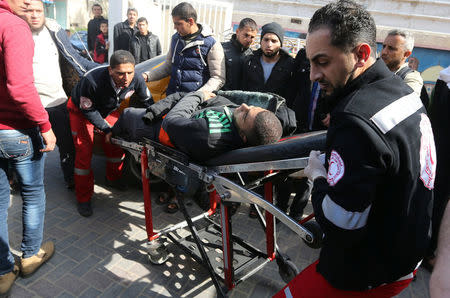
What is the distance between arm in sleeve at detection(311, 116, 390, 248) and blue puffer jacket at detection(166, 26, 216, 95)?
260cm

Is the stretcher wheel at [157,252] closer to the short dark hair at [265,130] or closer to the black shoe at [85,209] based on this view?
the black shoe at [85,209]

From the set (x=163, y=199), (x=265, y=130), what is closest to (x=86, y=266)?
(x=163, y=199)

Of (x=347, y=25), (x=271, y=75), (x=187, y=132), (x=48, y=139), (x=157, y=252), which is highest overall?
(x=347, y=25)

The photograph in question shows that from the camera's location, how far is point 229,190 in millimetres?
1916

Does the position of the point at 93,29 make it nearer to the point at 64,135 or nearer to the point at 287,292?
the point at 64,135

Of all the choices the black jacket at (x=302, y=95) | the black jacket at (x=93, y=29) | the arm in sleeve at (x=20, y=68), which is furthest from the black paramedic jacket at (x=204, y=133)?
the black jacket at (x=93, y=29)

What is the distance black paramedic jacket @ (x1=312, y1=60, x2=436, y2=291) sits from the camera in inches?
39.7

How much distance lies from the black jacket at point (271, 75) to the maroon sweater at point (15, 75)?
222 cm

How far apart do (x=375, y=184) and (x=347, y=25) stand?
579 millimetres

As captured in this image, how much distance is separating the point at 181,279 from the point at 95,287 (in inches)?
26.4

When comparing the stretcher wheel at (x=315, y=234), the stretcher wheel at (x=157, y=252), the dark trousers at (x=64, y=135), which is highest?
the stretcher wheel at (x=315, y=234)

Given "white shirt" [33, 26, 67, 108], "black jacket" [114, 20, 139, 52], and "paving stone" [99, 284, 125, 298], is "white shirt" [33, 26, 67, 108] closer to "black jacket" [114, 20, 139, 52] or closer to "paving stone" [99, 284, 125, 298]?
"paving stone" [99, 284, 125, 298]

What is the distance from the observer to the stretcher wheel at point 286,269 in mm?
2465

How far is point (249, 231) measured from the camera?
3.30 meters
